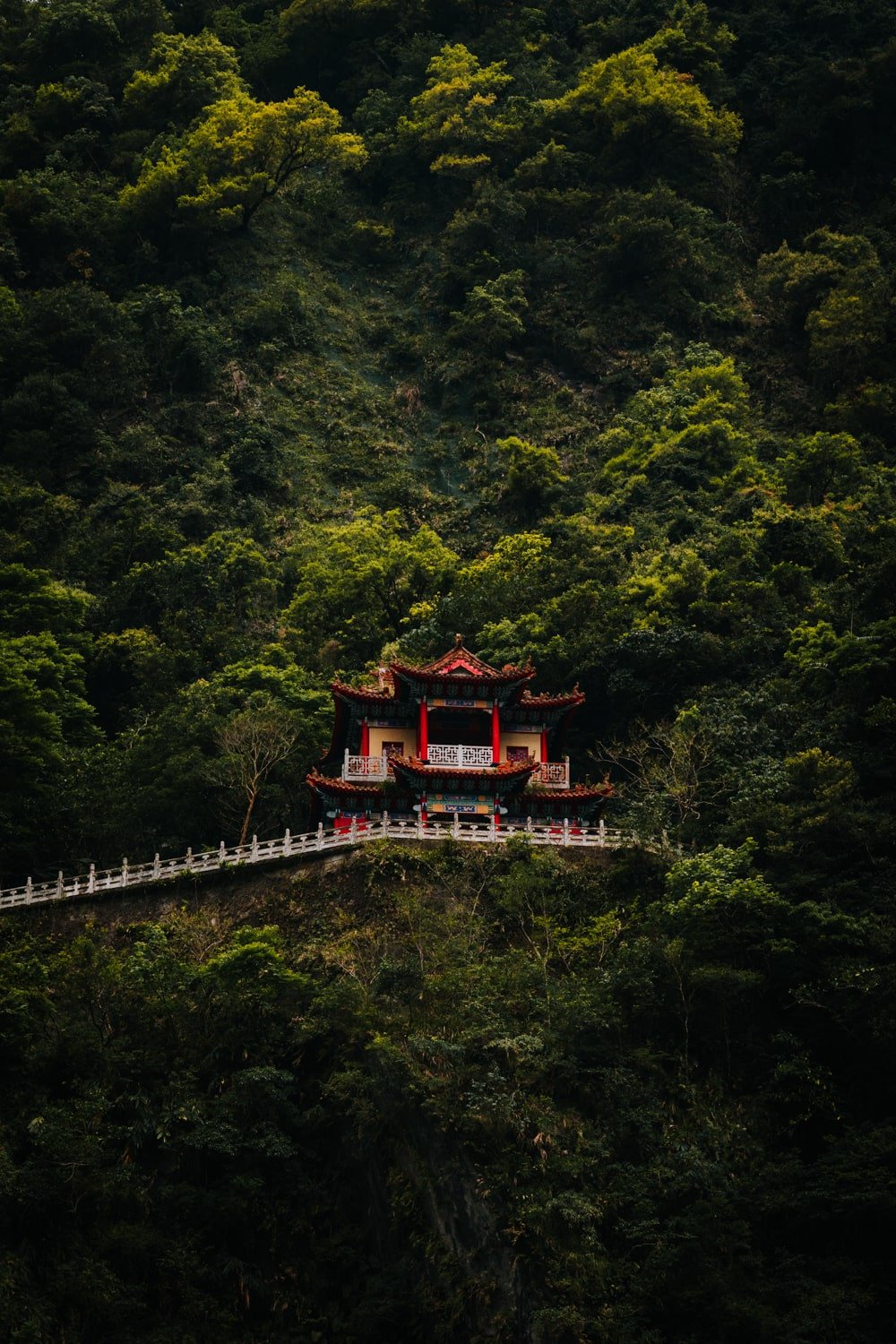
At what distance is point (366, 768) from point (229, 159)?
124 feet

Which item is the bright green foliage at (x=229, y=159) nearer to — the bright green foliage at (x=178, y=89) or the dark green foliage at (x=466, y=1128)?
the bright green foliage at (x=178, y=89)

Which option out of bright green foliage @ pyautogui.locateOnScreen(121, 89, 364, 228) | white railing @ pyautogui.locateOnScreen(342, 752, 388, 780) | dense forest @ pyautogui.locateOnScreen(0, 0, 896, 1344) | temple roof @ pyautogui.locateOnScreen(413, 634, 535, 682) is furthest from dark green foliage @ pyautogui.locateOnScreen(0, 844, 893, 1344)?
bright green foliage @ pyautogui.locateOnScreen(121, 89, 364, 228)

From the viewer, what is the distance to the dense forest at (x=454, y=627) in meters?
31.7

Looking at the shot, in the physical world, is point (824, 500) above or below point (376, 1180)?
above

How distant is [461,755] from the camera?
41.0 m

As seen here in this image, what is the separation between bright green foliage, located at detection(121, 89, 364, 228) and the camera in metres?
70.9

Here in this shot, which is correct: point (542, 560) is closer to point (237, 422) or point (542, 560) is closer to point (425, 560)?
point (425, 560)

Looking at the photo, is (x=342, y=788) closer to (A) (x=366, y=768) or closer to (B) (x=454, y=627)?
(A) (x=366, y=768)

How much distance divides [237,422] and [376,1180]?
124 feet

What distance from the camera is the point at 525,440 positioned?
2608 inches

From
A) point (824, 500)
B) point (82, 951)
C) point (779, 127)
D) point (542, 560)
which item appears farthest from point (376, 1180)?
point (779, 127)

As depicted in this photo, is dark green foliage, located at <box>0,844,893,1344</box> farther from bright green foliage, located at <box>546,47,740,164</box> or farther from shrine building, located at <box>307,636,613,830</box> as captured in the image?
bright green foliage, located at <box>546,47,740,164</box>

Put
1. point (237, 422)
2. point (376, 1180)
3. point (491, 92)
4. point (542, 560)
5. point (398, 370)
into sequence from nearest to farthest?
point (376, 1180) → point (542, 560) → point (237, 422) → point (398, 370) → point (491, 92)

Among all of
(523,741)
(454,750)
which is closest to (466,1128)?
(454,750)
